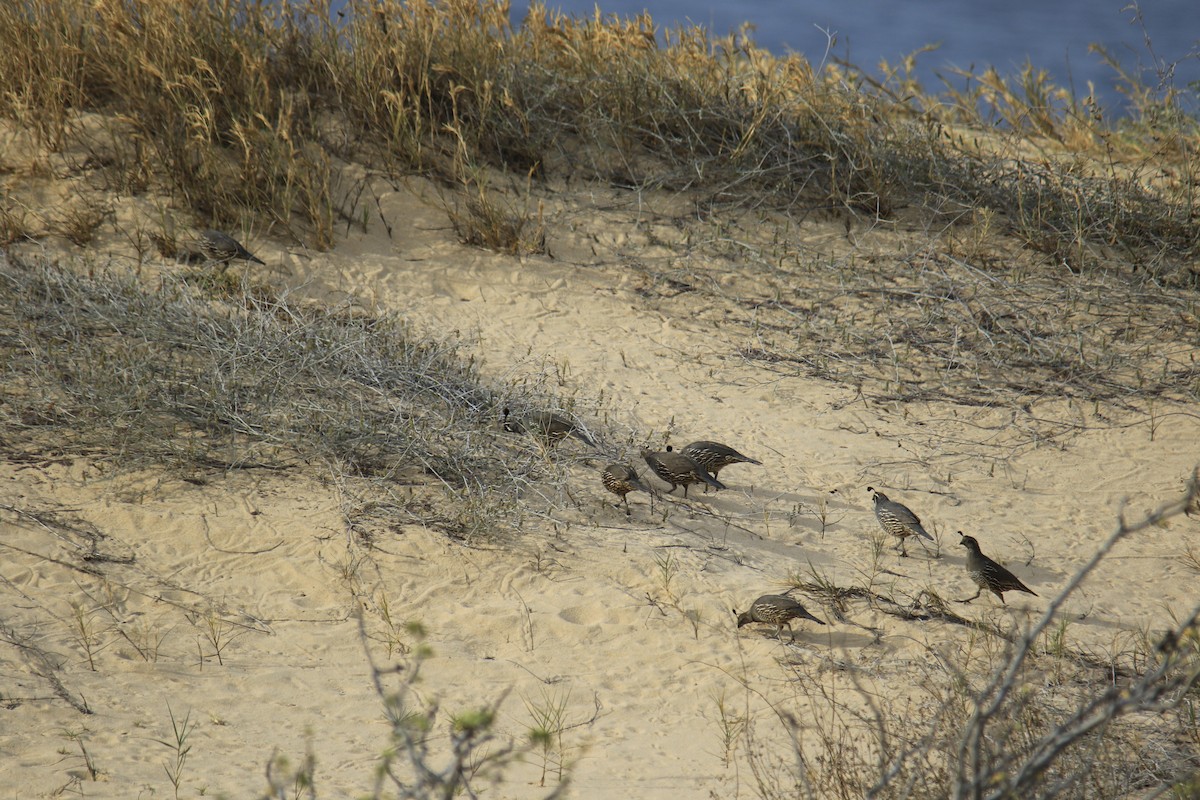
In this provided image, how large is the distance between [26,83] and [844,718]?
25.8 feet

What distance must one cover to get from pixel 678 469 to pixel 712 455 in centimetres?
27

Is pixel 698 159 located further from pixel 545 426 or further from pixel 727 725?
pixel 727 725

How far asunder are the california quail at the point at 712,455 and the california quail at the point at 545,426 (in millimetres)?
641

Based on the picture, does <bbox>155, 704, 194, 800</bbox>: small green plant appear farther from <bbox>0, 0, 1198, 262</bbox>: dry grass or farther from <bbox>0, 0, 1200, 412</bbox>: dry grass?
<bbox>0, 0, 1198, 262</bbox>: dry grass

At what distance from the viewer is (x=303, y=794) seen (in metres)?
3.63

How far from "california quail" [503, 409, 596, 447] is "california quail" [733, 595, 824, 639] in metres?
1.76

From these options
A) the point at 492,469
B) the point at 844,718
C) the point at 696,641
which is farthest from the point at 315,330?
the point at 844,718

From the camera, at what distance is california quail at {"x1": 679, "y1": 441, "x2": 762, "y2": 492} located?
5.89 meters

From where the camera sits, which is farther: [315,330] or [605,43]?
[605,43]

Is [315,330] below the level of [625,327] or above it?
below

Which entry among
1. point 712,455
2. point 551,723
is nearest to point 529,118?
point 712,455

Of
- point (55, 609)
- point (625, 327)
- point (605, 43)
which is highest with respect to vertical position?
point (605, 43)

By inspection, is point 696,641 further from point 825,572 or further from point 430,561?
point 430,561

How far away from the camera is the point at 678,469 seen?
572cm
